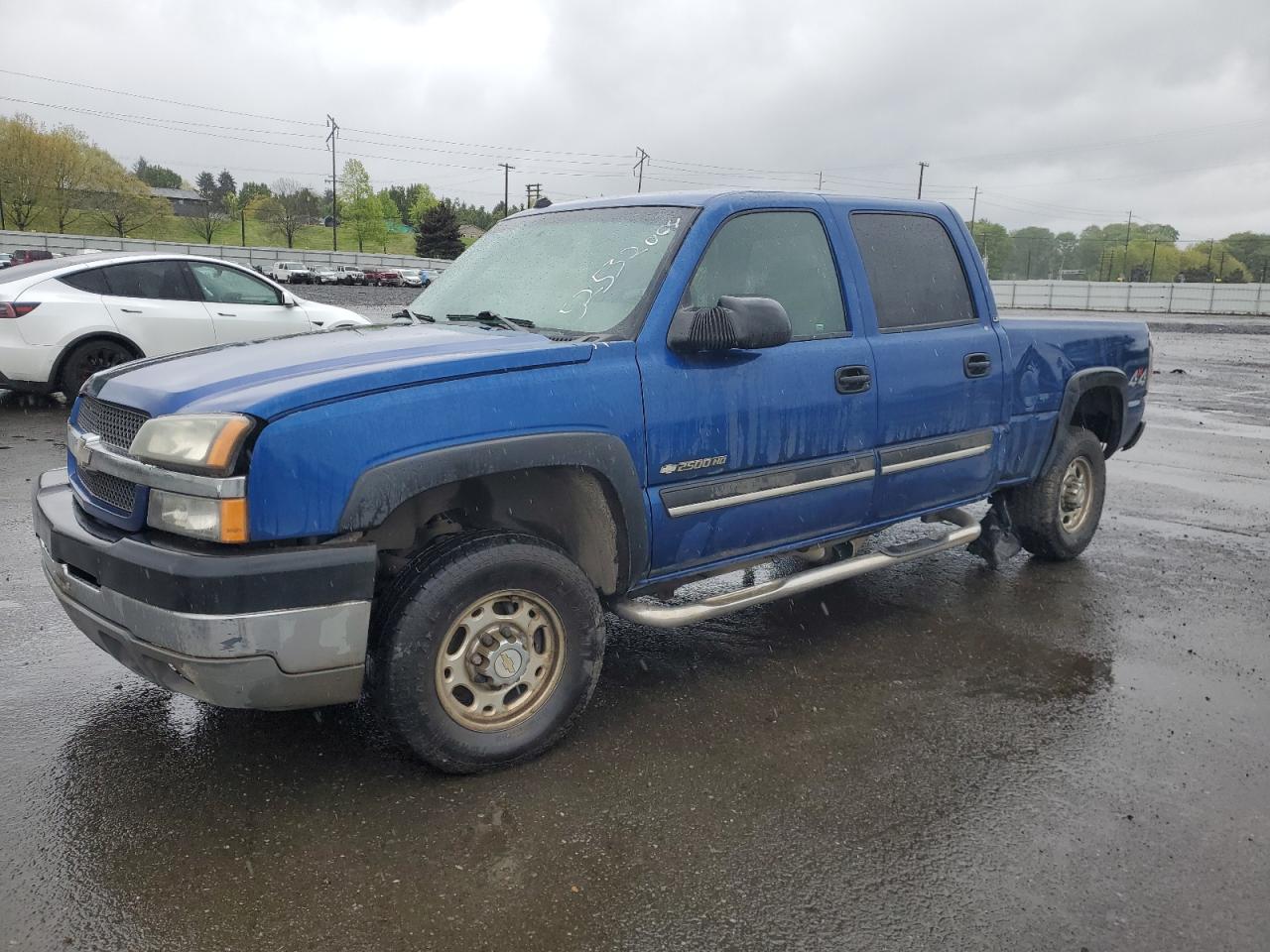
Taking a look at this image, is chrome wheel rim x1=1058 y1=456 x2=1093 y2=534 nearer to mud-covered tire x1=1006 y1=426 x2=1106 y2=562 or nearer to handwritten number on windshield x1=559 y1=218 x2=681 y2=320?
mud-covered tire x1=1006 y1=426 x2=1106 y2=562

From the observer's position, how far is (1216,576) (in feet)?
18.8

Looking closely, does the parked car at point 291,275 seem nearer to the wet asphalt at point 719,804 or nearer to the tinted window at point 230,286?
the tinted window at point 230,286

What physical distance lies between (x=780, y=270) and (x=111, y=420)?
2575mm

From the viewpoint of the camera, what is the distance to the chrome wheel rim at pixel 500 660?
3240mm

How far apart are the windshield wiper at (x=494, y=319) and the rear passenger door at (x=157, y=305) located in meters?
6.78

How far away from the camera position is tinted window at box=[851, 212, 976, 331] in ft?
14.8

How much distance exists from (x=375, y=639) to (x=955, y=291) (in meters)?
3.31

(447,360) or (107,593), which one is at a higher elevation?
(447,360)

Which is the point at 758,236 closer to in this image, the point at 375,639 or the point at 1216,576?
the point at 375,639

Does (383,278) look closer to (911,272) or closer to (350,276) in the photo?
Result: (350,276)

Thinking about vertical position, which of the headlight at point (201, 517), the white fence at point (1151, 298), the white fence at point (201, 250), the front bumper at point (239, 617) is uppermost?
the white fence at point (201, 250)

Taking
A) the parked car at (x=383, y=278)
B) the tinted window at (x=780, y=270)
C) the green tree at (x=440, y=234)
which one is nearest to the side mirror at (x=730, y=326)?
the tinted window at (x=780, y=270)

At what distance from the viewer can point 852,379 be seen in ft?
13.7

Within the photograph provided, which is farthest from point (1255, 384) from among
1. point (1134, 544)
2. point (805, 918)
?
point (805, 918)
